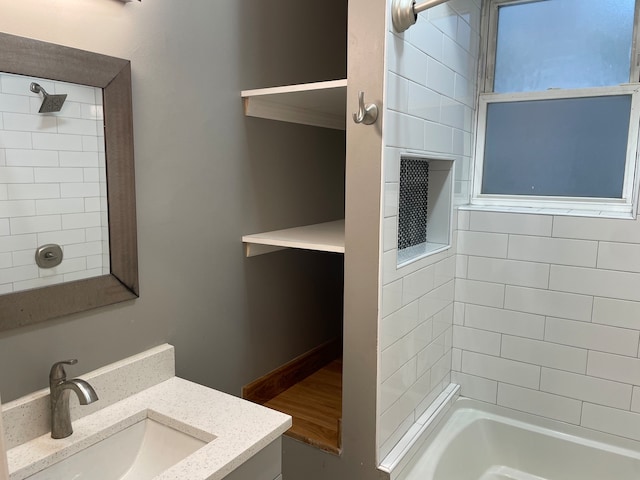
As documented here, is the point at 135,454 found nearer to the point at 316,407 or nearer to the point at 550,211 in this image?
the point at 316,407

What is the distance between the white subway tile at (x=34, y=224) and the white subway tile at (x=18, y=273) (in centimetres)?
8

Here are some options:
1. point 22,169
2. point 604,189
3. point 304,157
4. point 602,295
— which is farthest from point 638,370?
point 22,169

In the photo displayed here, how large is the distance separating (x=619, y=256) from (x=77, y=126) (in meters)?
1.92

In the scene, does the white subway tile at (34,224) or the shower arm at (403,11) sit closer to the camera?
the white subway tile at (34,224)

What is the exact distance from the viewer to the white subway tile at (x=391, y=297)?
1540 mm

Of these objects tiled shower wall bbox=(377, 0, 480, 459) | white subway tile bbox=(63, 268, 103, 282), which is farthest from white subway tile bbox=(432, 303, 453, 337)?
white subway tile bbox=(63, 268, 103, 282)

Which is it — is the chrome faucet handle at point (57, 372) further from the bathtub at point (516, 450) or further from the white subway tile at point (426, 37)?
→ the white subway tile at point (426, 37)

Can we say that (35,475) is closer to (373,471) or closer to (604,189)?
(373,471)

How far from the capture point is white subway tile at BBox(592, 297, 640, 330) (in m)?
1.86

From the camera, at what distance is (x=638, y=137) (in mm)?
1908

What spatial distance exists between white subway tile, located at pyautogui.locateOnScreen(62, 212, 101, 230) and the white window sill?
1507 mm

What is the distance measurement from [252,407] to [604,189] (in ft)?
5.50

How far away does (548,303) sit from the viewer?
2023 millimetres

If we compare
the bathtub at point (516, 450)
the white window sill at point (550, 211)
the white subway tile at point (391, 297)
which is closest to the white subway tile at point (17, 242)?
the white subway tile at point (391, 297)
